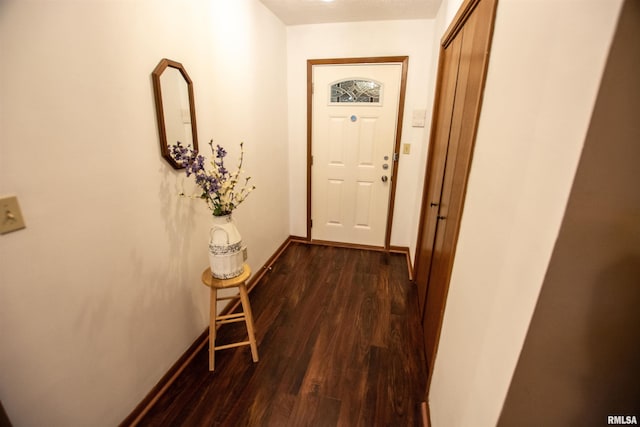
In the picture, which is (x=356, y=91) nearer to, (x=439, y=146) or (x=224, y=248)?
(x=439, y=146)

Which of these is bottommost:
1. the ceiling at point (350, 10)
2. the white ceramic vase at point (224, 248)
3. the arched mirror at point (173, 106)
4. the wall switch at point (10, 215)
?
the white ceramic vase at point (224, 248)

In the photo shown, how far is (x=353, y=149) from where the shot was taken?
9.90 ft

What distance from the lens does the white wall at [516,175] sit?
48 cm

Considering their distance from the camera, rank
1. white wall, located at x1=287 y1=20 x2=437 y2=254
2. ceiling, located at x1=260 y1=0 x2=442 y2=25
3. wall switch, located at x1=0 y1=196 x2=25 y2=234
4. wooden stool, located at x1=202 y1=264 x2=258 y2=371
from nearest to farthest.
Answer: wall switch, located at x1=0 y1=196 x2=25 y2=234 < wooden stool, located at x1=202 y1=264 x2=258 y2=371 < ceiling, located at x1=260 y1=0 x2=442 y2=25 < white wall, located at x1=287 y1=20 x2=437 y2=254

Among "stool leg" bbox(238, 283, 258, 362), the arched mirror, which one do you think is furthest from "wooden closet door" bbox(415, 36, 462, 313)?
the arched mirror

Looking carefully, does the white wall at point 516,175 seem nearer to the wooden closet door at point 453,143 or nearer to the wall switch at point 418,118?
the wooden closet door at point 453,143

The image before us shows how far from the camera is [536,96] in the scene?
0.62m

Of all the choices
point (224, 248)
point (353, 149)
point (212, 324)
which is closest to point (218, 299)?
point (212, 324)

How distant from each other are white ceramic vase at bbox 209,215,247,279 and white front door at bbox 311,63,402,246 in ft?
5.98

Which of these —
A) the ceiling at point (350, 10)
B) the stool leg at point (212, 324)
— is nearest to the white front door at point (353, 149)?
the ceiling at point (350, 10)

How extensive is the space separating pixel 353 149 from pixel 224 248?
197 cm

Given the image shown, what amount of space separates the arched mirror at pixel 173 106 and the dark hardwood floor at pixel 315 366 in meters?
1.25

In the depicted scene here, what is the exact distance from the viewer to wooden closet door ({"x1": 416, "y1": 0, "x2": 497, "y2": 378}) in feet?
3.66

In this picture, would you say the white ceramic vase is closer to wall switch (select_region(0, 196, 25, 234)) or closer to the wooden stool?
the wooden stool
